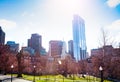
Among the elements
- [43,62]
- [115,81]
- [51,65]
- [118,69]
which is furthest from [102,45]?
[51,65]

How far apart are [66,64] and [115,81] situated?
1977 cm

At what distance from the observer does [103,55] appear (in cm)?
4244

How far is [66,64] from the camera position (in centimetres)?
7550

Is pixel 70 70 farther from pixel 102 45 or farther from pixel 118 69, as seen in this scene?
pixel 102 45

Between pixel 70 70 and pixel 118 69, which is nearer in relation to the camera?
pixel 118 69

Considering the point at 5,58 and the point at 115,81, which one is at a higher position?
the point at 5,58

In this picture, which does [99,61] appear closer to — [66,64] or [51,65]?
[66,64]

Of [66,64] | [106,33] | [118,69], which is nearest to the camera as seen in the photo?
[106,33]

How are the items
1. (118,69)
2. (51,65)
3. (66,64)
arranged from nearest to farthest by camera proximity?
(118,69) → (66,64) → (51,65)

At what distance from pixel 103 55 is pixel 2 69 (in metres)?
42.1

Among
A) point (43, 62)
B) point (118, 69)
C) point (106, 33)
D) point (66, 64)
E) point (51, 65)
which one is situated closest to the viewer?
point (106, 33)

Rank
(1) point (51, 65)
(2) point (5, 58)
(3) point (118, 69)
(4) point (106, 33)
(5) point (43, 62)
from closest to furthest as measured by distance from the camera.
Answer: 1. (4) point (106, 33)
2. (3) point (118, 69)
3. (2) point (5, 58)
4. (5) point (43, 62)
5. (1) point (51, 65)

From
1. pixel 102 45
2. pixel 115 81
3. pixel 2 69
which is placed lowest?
pixel 115 81

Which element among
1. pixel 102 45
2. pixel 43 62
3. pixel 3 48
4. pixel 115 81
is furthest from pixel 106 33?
pixel 43 62
